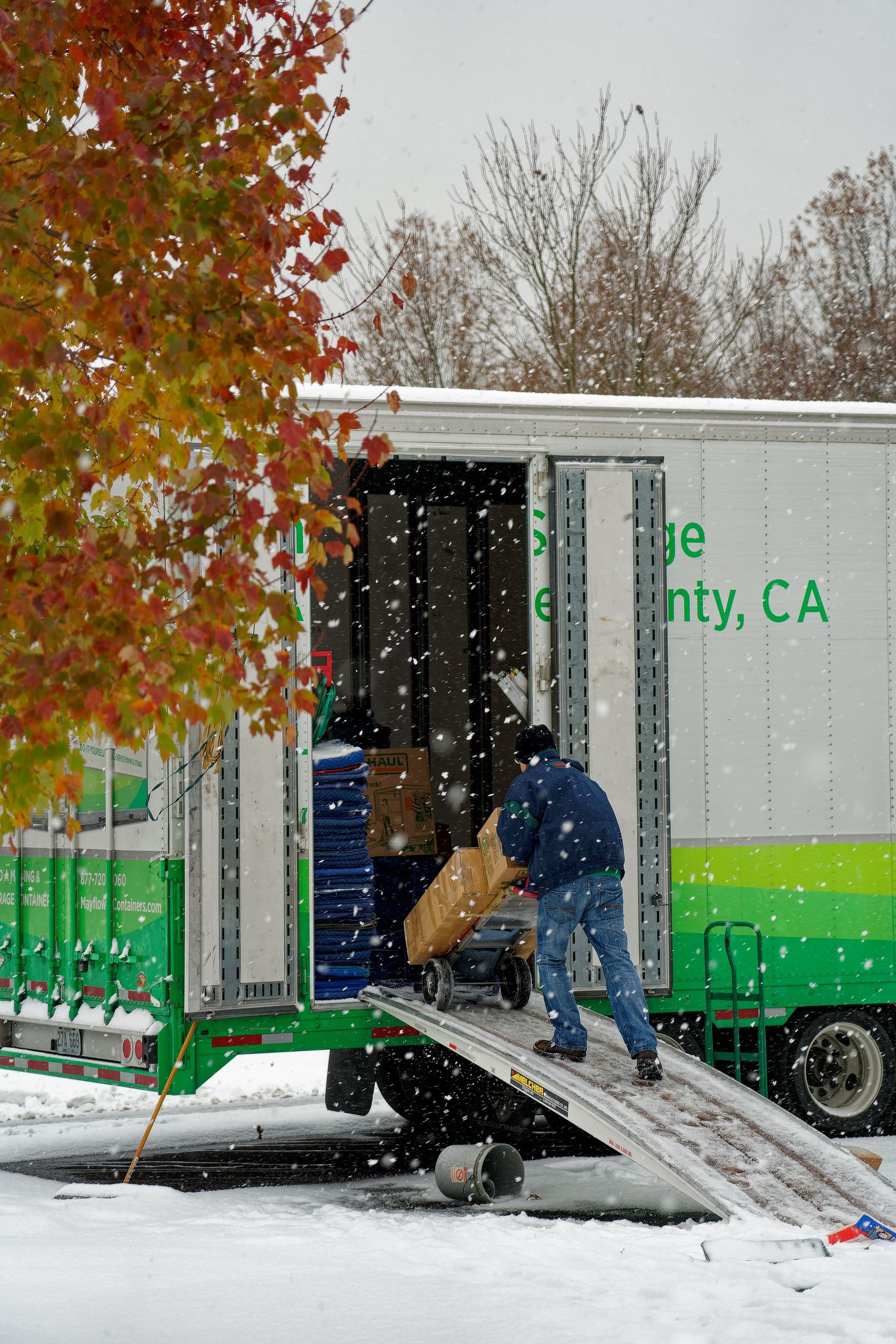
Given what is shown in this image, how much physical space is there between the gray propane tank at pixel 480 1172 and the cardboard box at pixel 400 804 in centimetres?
249

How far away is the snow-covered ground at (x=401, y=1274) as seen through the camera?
4.96m

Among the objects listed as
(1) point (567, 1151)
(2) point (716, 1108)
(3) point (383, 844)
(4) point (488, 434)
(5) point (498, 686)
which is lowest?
(1) point (567, 1151)

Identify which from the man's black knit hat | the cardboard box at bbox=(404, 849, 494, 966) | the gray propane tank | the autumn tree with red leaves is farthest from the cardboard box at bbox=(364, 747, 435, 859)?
the autumn tree with red leaves

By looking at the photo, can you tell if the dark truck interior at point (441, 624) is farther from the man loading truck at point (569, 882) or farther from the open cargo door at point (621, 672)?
the man loading truck at point (569, 882)

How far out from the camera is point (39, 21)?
3922 millimetres

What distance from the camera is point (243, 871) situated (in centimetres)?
742

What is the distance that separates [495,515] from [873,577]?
10.1 ft

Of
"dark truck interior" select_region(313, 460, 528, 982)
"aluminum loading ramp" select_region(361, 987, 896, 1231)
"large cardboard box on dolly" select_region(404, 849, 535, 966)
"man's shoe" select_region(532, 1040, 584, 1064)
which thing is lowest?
"aluminum loading ramp" select_region(361, 987, 896, 1231)

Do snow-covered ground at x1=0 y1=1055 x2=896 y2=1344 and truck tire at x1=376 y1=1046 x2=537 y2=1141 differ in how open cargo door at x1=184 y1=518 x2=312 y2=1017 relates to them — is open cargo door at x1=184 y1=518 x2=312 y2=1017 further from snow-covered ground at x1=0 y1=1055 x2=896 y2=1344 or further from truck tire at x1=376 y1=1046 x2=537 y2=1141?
truck tire at x1=376 y1=1046 x2=537 y2=1141

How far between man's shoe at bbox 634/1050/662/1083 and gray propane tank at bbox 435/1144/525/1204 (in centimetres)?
73

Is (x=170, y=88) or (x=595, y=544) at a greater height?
(x=170, y=88)

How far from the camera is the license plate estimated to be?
793 centimetres

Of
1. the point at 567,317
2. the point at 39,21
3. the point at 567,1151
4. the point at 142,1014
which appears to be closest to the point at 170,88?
the point at 39,21

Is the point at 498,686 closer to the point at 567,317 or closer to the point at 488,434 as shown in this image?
the point at 488,434
